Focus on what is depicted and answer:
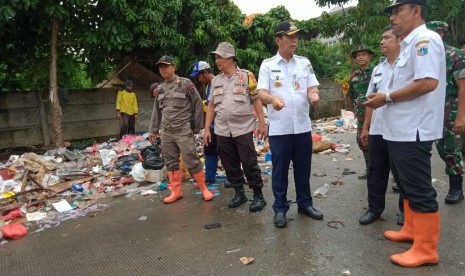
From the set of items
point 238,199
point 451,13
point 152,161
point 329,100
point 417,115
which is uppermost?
point 451,13

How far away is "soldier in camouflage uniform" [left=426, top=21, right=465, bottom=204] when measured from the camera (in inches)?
134

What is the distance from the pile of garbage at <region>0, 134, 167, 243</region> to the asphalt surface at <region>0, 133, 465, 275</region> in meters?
0.43

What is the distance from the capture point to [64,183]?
5.64m

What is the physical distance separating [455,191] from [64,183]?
5.24 m

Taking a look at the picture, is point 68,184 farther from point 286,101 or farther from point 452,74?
point 452,74

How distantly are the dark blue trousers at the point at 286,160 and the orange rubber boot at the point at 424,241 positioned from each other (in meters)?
1.21

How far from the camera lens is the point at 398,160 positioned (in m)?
2.56

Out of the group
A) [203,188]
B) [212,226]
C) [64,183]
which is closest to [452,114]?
[212,226]

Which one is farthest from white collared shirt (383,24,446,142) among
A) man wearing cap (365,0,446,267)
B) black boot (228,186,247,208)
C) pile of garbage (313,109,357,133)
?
pile of garbage (313,109,357,133)

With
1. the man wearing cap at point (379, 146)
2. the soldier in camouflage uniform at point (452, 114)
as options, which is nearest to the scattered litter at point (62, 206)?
the man wearing cap at point (379, 146)

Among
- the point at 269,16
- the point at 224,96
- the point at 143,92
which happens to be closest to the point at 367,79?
the point at 224,96

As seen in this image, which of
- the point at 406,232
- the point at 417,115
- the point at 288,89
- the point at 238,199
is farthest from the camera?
the point at 238,199

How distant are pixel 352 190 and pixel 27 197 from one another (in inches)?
170

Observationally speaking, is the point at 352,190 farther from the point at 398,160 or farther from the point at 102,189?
the point at 102,189
